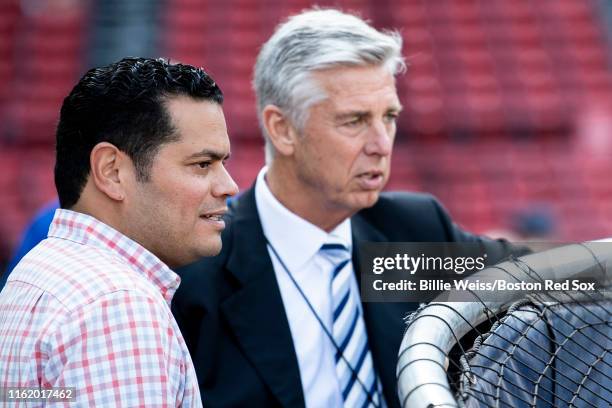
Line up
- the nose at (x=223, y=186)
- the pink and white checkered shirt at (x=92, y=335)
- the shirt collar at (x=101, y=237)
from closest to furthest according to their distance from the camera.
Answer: the pink and white checkered shirt at (x=92, y=335) < the shirt collar at (x=101, y=237) < the nose at (x=223, y=186)

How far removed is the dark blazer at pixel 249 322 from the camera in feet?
5.40

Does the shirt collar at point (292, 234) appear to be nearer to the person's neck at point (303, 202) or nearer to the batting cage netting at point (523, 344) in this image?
the person's neck at point (303, 202)

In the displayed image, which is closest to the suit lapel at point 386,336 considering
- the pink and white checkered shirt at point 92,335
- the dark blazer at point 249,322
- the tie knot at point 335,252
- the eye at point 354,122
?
the dark blazer at point 249,322

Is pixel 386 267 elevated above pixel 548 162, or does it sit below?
above

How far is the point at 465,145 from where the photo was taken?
6.68 m

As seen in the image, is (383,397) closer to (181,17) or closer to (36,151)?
(36,151)

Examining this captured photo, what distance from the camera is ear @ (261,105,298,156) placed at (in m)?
1.96

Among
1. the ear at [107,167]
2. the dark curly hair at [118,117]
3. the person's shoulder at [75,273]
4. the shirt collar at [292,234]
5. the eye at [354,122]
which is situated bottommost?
the shirt collar at [292,234]

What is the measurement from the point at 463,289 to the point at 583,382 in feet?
0.67

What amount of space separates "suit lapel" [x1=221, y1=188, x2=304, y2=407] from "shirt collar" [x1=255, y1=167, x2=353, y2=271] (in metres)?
0.03

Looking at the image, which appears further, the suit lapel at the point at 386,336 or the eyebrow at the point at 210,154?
the suit lapel at the point at 386,336

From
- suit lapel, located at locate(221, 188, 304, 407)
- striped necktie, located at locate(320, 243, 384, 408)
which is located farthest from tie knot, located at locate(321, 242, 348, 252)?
suit lapel, located at locate(221, 188, 304, 407)

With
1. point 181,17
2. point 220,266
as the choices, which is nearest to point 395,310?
point 220,266

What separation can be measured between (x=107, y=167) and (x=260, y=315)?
23.4 inches
